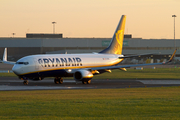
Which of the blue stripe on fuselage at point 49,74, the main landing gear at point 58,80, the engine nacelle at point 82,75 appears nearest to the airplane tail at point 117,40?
the engine nacelle at point 82,75

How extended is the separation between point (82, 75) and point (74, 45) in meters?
96.4

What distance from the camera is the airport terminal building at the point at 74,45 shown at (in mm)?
139000

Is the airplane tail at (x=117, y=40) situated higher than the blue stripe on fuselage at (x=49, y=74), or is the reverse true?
the airplane tail at (x=117, y=40)

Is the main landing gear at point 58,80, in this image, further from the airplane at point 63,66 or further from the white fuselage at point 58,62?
the white fuselage at point 58,62

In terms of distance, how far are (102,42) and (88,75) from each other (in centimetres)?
9884

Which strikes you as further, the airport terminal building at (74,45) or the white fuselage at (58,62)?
the airport terminal building at (74,45)

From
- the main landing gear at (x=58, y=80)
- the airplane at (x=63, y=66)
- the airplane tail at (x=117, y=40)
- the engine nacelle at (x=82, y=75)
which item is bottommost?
the main landing gear at (x=58, y=80)

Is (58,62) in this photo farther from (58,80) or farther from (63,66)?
(58,80)

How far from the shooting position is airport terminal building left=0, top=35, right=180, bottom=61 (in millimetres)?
139000

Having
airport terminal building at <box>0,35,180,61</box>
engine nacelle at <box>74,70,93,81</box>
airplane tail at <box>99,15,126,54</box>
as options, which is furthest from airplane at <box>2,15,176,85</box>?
airport terminal building at <box>0,35,180,61</box>

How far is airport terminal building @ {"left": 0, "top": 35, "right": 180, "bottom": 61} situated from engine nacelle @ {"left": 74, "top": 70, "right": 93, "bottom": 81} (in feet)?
295

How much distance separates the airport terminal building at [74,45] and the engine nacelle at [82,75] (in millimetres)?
90057

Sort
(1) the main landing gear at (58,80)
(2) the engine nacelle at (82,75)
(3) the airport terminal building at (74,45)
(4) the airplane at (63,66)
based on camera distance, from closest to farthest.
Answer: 1. (4) the airplane at (63,66)
2. (2) the engine nacelle at (82,75)
3. (1) the main landing gear at (58,80)
4. (3) the airport terminal building at (74,45)

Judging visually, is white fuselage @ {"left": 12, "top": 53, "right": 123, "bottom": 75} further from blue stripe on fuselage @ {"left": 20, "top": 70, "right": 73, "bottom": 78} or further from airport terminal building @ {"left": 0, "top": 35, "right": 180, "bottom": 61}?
airport terminal building @ {"left": 0, "top": 35, "right": 180, "bottom": 61}
